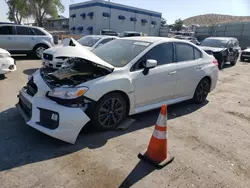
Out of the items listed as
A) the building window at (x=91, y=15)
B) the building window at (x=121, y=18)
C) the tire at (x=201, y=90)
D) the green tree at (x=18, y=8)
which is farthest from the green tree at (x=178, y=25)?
the tire at (x=201, y=90)

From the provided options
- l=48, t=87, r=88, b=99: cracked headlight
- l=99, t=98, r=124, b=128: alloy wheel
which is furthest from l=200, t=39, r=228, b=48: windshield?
l=48, t=87, r=88, b=99: cracked headlight

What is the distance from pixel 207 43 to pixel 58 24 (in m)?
59.8

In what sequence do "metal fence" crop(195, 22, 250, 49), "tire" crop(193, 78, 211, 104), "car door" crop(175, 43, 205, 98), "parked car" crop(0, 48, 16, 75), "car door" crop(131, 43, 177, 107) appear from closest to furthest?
"car door" crop(131, 43, 177, 107)
"car door" crop(175, 43, 205, 98)
"tire" crop(193, 78, 211, 104)
"parked car" crop(0, 48, 16, 75)
"metal fence" crop(195, 22, 250, 49)

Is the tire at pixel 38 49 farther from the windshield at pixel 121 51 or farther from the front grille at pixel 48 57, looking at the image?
the windshield at pixel 121 51

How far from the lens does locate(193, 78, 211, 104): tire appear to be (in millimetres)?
5520

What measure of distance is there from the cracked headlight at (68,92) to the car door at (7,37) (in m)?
8.59

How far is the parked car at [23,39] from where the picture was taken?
10.4m

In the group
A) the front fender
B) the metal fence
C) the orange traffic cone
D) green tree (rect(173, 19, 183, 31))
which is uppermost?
green tree (rect(173, 19, 183, 31))

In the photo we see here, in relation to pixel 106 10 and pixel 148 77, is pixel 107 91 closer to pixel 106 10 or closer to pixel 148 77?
pixel 148 77

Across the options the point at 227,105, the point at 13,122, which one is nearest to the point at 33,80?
the point at 13,122

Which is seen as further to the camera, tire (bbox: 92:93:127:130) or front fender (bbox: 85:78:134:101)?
tire (bbox: 92:93:127:130)

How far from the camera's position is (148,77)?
416cm

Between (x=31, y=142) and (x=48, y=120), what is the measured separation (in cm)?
50

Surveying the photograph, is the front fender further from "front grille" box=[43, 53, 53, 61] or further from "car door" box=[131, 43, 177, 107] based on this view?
"front grille" box=[43, 53, 53, 61]
